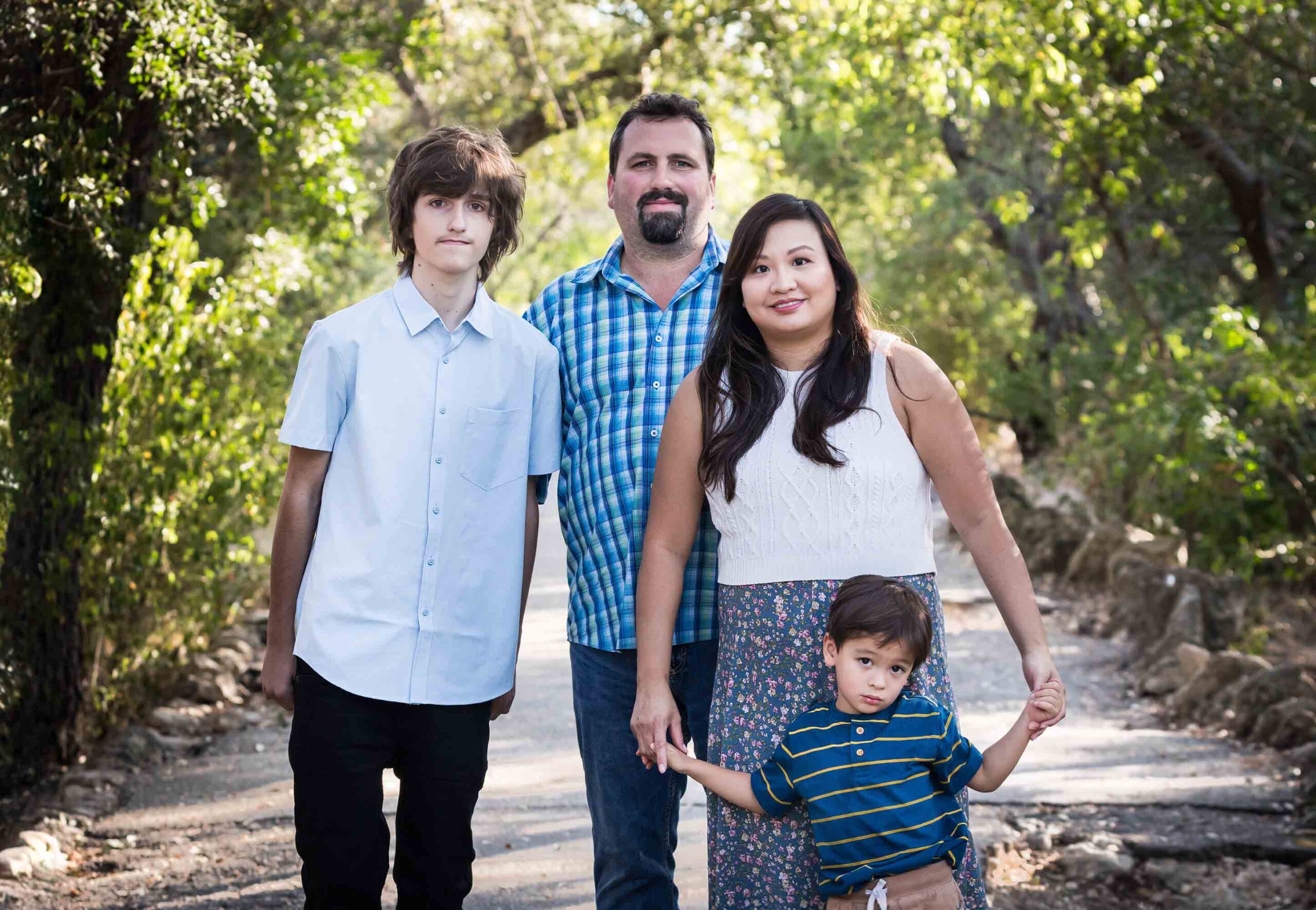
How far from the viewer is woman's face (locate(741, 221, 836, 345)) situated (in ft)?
9.30

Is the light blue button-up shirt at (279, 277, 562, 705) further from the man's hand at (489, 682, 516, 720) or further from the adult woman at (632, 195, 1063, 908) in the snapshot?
the adult woman at (632, 195, 1063, 908)

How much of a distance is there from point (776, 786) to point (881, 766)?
210 millimetres

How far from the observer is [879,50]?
10102mm

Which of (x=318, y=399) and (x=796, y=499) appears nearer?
(x=796, y=499)

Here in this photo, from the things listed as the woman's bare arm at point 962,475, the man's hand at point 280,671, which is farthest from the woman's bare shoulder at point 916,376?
the man's hand at point 280,671

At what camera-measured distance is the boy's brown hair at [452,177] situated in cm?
308

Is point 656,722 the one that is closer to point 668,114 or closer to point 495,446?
point 495,446

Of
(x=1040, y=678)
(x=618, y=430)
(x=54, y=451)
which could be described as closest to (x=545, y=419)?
(x=618, y=430)

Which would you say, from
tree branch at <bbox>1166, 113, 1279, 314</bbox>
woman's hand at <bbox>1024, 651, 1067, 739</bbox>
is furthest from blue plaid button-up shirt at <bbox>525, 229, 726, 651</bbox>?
tree branch at <bbox>1166, 113, 1279, 314</bbox>

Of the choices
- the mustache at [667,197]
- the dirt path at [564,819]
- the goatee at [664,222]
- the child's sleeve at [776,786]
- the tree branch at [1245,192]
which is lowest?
the dirt path at [564,819]

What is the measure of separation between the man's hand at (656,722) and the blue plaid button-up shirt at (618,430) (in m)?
0.29

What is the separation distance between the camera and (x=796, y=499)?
279 centimetres

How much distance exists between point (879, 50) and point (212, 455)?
5934 millimetres

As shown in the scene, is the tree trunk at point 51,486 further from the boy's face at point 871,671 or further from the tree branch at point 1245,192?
the tree branch at point 1245,192
